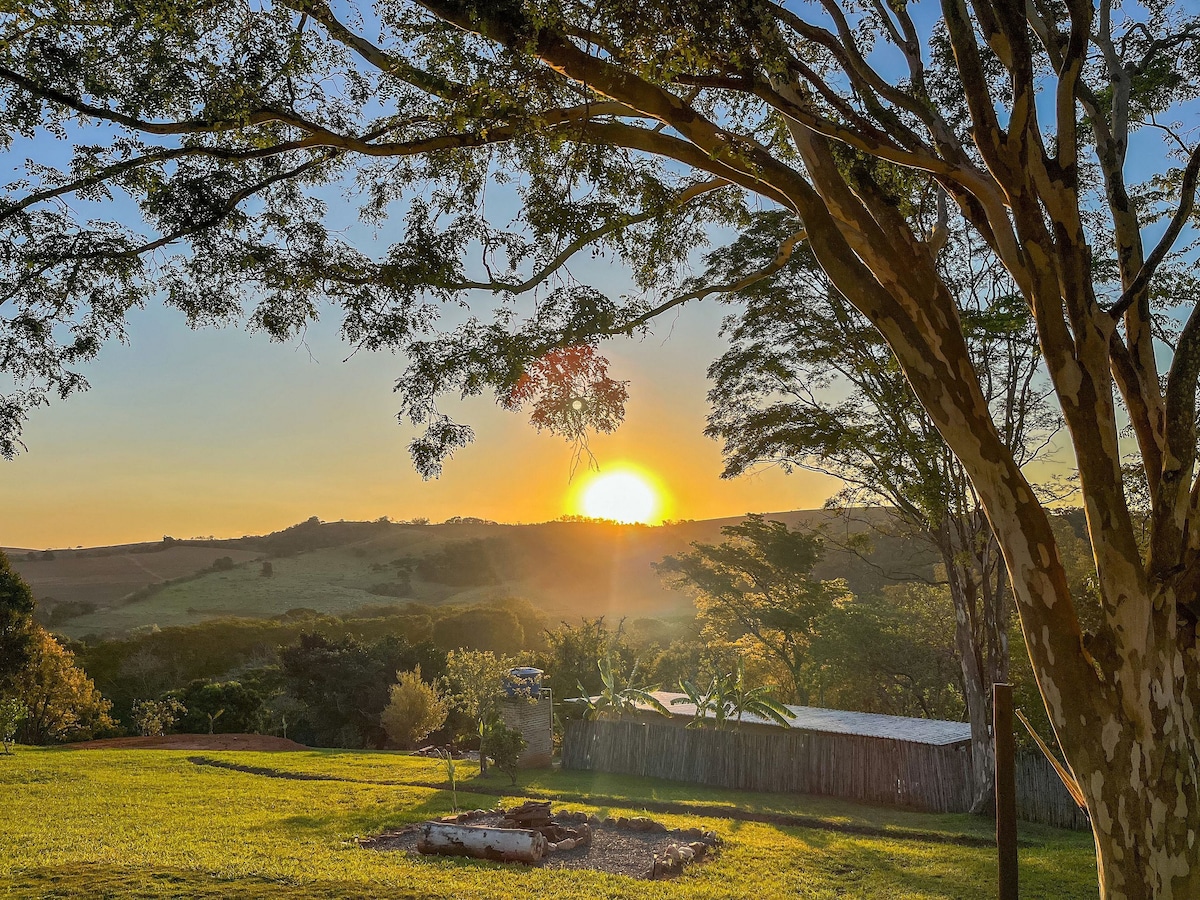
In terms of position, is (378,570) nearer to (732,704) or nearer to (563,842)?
(732,704)

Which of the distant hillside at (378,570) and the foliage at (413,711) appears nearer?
the foliage at (413,711)

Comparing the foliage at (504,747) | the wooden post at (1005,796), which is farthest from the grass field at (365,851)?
the wooden post at (1005,796)

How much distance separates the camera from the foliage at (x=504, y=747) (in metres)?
15.9

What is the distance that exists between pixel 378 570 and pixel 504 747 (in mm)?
56470

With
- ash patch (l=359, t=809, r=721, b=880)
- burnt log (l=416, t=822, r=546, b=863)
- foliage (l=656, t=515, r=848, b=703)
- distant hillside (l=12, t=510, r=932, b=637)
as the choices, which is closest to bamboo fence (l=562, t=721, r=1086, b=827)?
ash patch (l=359, t=809, r=721, b=880)

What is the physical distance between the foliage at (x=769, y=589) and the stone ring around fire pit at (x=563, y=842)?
21.4 m

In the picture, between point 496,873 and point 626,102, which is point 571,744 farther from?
point 626,102

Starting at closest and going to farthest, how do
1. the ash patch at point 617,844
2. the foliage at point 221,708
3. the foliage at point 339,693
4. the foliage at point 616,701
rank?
the ash patch at point 617,844
the foliage at point 616,701
the foliage at point 221,708
the foliage at point 339,693

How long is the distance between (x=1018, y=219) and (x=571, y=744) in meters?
16.8

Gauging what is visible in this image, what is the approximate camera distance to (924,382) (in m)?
4.66

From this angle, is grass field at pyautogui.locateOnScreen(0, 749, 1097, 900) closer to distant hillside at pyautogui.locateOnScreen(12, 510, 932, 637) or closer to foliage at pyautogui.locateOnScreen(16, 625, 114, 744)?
foliage at pyautogui.locateOnScreen(16, 625, 114, 744)

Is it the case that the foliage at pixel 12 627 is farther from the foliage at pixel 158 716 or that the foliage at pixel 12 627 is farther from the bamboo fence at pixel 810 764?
the bamboo fence at pixel 810 764

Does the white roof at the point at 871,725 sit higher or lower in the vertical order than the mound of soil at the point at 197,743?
higher

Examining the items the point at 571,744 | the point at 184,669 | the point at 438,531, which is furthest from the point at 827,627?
the point at 438,531
